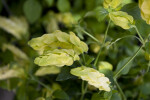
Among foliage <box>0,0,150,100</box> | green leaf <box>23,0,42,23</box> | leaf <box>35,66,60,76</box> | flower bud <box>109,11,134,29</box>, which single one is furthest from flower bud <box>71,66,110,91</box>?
green leaf <box>23,0,42,23</box>

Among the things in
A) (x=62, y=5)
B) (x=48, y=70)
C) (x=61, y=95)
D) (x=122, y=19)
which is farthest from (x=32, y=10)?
(x=122, y=19)

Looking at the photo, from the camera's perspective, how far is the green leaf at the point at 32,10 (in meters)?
1.16

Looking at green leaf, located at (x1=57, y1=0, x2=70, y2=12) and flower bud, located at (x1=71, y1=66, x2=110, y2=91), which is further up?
green leaf, located at (x1=57, y1=0, x2=70, y2=12)

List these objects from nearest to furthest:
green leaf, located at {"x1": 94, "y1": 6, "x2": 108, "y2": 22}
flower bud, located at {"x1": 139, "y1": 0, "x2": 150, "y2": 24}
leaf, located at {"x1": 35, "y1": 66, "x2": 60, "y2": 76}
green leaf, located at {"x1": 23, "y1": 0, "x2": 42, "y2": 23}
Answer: flower bud, located at {"x1": 139, "y1": 0, "x2": 150, "y2": 24}
green leaf, located at {"x1": 94, "y1": 6, "x2": 108, "y2": 22}
leaf, located at {"x1": 35, "y1": 66, "x2": 60, "y2": 76}
green leaf, located at {"x1": 23, "y1": 0, "x2": 42, "y2": 23}

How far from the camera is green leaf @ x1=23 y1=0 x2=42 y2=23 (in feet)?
3.80

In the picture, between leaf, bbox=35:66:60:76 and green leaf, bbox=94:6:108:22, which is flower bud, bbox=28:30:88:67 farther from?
leaf, bbox=35:66:60:76

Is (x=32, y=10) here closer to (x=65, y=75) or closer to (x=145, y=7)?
(x=65, y=75)

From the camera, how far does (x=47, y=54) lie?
521mm

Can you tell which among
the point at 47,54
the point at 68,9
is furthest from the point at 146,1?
the point at 68,9

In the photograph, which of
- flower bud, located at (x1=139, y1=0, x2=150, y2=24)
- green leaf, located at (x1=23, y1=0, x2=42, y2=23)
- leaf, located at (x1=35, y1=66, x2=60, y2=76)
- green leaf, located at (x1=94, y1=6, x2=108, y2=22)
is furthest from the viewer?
green leaf, located at (x1=23, y1=0, x2=42, y2=23)

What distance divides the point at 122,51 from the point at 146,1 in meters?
0.61

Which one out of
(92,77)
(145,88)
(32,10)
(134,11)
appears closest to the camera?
(92,77)

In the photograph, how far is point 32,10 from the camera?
1172 mm

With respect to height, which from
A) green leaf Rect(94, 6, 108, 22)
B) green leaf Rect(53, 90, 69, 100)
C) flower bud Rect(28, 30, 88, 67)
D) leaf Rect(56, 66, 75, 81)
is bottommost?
green leaf Rect(53, 90, 69, 100)
